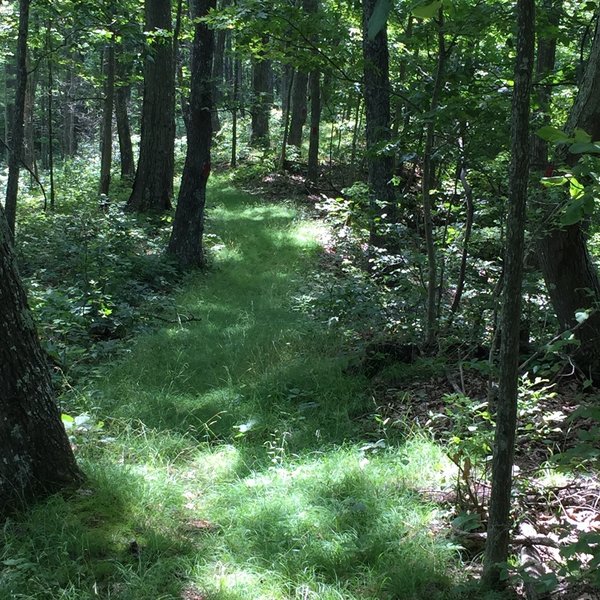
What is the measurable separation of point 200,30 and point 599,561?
994cm

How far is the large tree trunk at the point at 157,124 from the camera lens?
13266mm

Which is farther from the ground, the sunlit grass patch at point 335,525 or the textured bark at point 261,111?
the textured bark at point 261,111

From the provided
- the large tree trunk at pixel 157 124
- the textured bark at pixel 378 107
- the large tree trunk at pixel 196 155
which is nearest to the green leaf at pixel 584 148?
the textured bark at pixel 378 107

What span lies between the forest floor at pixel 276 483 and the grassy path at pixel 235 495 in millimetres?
11

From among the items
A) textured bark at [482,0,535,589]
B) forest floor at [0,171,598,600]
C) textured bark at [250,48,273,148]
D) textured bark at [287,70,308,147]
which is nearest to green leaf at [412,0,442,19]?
textured bark at [482,0,535,589]

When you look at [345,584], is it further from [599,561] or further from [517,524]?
[599,561]

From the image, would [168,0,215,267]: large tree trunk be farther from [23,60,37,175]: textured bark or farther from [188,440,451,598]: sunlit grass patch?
[23,60,37,175]: textured bark

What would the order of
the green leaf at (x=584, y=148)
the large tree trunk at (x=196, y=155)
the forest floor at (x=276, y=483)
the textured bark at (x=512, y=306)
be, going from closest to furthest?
Result: the green leaf at (x=584, y=148), the textured bark at (x=512, y=306), the forest floor at (x=276, y=483), the large tree trunk at (x=196, y=155)

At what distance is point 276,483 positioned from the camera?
3602mm

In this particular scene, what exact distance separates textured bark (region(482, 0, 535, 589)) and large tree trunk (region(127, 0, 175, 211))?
1222 cm

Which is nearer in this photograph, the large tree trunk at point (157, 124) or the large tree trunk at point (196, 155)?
the large tree trunk at point (196, 155)

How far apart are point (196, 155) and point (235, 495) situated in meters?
7.75

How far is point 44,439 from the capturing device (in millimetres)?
3193

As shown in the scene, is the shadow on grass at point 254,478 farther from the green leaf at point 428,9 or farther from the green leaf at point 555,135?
the green leaf at point 428,9
